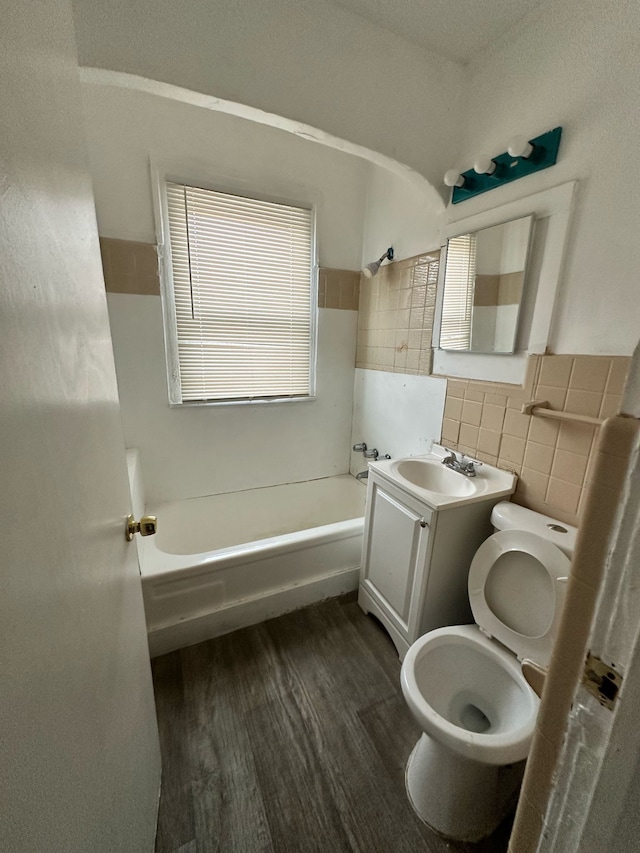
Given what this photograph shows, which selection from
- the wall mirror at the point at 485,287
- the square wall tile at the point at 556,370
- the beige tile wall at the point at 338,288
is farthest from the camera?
the beige tile wall at the point at 338,288

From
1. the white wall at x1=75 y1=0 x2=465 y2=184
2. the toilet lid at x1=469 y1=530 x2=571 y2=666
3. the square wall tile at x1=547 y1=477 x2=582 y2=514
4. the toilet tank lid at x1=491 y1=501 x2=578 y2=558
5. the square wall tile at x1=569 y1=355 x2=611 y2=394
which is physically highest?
the white wall at x1=75 y1=0 x2=465 y2=184

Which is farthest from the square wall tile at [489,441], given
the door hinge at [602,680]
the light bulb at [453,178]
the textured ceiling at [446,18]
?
the textured ceiling at [446,18]

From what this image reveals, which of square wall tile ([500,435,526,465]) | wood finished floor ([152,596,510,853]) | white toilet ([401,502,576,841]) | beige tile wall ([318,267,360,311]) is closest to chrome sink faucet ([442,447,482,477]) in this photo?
square wall tile ([500,435,526,465])

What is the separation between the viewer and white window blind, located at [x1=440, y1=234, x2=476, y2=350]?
161 cm

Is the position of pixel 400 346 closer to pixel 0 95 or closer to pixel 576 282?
pixel 576 282

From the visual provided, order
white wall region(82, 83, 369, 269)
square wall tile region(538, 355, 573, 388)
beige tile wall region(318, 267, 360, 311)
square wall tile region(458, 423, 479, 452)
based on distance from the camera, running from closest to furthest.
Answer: square wall tile region(538, 355, 573, 388)
square wall tile region(458, 423, 479, 452)
white wall region(82, 83, 369, 269)
beige tile wall region(318, 267, 360, 311)

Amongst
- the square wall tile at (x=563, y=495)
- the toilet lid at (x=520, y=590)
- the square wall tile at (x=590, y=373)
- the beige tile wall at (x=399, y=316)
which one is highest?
the beige tile wall at (x=399, y=316)

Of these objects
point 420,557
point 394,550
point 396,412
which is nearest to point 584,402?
point 420,557

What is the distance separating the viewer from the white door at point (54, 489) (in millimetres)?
329

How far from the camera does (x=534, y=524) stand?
48.9 inches

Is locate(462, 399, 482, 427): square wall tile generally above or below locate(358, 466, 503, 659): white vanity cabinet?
above

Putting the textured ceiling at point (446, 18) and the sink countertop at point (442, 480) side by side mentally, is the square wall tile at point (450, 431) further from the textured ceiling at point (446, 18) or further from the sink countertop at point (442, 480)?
the textured ceiling at point (446, 18)

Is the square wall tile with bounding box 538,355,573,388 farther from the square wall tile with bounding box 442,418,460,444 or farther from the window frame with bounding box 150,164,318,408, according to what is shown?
the window frame with bounding box 150,164,318,408

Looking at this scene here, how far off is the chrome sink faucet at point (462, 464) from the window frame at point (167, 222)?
49.9 inches
